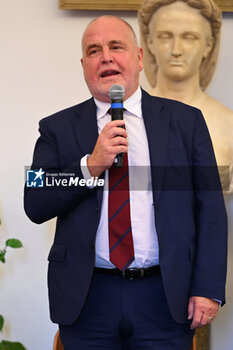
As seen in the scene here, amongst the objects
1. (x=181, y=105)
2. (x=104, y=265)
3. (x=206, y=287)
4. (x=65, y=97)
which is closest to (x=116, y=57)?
(x=181, y=105)

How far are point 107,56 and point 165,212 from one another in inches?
22.5

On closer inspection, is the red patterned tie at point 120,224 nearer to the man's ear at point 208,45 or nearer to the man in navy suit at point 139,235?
the man in navy suit at point 139,235

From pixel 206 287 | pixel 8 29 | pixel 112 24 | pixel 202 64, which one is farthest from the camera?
pixel 8 29

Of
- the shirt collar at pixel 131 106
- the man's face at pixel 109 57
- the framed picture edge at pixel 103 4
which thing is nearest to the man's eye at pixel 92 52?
the man's face at pixel 109 57

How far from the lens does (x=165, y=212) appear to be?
6.10 ft

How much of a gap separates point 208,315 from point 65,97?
5.76ft

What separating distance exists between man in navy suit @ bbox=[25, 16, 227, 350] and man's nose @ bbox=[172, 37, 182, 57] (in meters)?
0.72

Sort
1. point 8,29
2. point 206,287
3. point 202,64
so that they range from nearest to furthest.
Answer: point 206,287 → point 202,64 → point 8,29

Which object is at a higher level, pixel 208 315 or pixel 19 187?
pixel 19 187

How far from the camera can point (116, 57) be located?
1948 millimetres

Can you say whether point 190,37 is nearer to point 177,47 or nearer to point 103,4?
point 177,47

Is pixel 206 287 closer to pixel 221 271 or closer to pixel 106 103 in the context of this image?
pixel 221 271

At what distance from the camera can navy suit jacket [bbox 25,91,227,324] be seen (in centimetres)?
185

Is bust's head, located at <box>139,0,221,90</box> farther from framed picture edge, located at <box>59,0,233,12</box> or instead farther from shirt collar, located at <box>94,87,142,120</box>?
shirt collar, located at <box>94,87,142,120</box>
